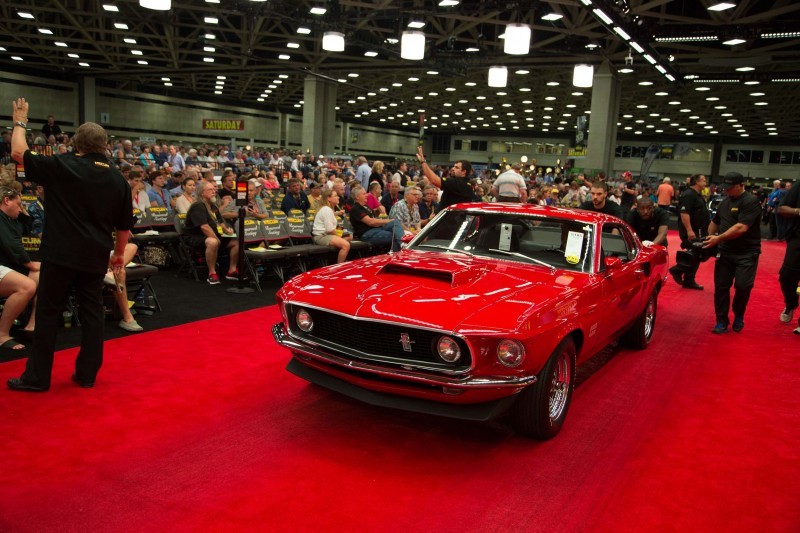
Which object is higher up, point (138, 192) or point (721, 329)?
point (138, 192)

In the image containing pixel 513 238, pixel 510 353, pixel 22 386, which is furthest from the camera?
pixel 513 238

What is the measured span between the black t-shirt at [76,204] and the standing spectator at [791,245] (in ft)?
24.5

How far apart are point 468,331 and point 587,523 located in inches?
46.3

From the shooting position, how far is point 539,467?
3.75m

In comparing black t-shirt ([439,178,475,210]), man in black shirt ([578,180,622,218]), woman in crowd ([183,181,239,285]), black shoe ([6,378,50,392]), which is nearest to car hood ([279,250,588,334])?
black shoe ([6,378,50,392])

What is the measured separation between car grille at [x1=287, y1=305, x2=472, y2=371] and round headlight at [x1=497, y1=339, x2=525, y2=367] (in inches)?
7.7

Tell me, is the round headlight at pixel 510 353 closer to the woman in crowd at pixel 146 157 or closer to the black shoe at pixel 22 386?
the black shoe at pixel 22 386

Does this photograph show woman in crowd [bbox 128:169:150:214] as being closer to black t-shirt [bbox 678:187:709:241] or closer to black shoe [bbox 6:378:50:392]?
black shoe [bbox 6:378:50:392]

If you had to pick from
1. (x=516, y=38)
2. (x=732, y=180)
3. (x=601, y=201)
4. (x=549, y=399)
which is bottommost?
(x=549, y=399)

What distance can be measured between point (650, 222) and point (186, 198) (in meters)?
7.32

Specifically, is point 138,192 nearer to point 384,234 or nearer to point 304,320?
point 384,234

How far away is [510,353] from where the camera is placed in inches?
141

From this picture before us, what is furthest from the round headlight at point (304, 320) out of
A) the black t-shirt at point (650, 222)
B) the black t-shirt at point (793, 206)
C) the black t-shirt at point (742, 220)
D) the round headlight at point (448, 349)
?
the black t-shirt at point (793, 206)

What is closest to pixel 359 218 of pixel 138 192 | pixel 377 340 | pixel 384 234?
pixel 384 234
